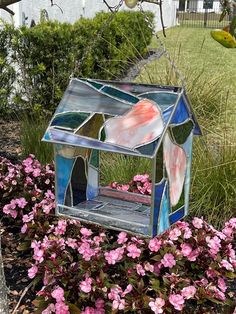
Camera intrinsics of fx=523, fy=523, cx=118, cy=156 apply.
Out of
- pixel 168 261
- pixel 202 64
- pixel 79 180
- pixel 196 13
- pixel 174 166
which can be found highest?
pixel 174 166

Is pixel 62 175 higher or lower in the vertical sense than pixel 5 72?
higher

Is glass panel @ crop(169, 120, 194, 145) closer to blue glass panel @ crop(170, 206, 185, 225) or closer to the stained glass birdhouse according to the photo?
the stained glass birdhouse

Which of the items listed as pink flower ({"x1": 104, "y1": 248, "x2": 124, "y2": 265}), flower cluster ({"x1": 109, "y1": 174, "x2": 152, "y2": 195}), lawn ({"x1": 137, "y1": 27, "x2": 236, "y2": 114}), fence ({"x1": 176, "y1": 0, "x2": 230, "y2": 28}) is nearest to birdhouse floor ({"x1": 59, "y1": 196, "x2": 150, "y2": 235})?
pink flower ({"x1": 104, "y1": 248, "x2": 124, "y2": 265})

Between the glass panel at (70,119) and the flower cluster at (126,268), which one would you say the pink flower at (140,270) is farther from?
the glass panel at (70,119)

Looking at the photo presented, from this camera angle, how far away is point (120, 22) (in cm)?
1016

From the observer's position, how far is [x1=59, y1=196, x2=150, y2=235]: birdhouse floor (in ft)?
6.13

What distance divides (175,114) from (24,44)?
4674 mm

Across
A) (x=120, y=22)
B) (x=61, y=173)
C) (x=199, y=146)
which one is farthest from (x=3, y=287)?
(x=120, y=22)

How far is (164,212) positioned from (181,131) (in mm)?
290

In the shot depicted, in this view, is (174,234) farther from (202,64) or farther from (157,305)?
(202,64)

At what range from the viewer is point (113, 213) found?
2.02 meters

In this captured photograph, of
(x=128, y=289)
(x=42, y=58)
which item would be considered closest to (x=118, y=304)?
(x=128, y=289)

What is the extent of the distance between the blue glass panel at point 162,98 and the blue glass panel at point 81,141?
21 cm

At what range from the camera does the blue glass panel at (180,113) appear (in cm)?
174
